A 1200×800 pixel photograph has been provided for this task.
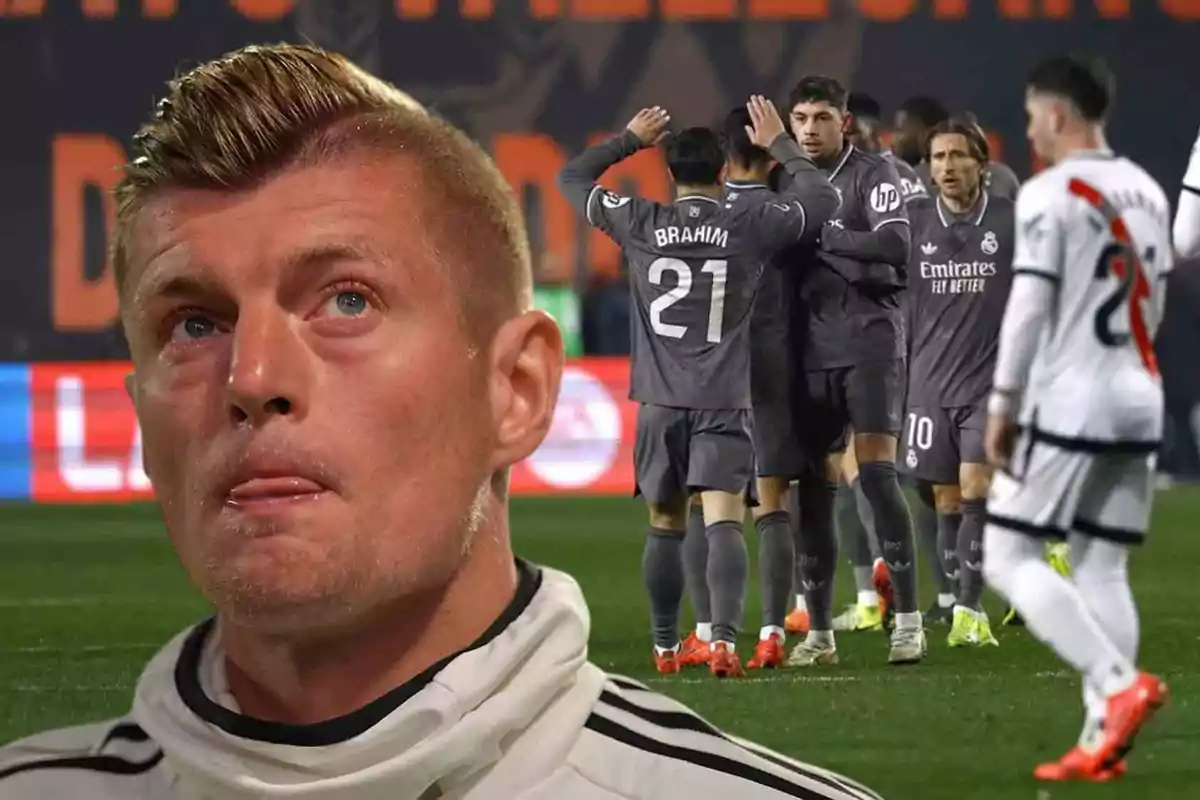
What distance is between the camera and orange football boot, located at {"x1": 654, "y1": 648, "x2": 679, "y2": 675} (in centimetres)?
678

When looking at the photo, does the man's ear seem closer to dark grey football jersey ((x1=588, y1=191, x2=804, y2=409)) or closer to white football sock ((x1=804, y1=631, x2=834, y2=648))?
dark grey football jersey ((x1=588, y1=191, x2=804, y2=409))

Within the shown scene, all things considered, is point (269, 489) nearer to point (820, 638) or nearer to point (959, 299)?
point (820, 638)

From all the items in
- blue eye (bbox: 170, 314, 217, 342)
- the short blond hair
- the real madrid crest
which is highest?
the short blond hair

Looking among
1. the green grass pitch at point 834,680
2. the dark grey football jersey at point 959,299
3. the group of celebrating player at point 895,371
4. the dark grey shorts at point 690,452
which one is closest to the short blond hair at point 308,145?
the green grass pitch at point 834,680

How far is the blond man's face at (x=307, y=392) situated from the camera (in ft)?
4.40

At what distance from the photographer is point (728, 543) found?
22.2 ft

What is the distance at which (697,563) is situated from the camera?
7312mm

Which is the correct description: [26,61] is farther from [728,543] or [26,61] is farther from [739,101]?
[728,543]

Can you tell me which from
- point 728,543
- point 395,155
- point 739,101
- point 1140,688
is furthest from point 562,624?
point 739,101

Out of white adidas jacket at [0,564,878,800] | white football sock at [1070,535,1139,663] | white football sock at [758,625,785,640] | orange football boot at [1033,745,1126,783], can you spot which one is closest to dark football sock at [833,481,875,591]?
white football sock at [758,625,785,640]

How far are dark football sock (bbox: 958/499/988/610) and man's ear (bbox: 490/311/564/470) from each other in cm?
632

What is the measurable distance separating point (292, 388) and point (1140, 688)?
3.82 metres

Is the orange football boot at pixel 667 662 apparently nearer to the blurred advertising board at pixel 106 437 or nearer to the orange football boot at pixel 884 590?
the orange football boot at pixel 884 590

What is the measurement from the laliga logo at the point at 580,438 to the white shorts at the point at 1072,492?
929cm
